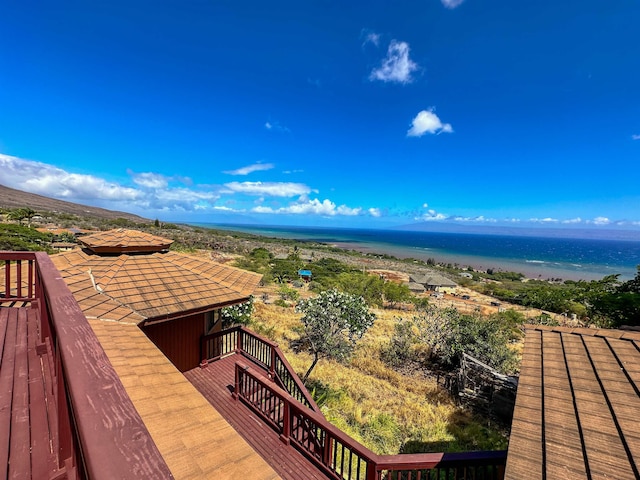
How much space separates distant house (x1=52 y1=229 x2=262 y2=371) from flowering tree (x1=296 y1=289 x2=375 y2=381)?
6.40 feet

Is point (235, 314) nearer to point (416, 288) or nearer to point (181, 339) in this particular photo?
point (181, 339)

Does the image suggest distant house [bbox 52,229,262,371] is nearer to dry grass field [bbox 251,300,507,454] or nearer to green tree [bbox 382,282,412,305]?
dry grass field [bbox 251,300,507,454]

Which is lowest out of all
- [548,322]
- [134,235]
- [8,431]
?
[548,322]

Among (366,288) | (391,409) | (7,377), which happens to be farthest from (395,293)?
(7,377)

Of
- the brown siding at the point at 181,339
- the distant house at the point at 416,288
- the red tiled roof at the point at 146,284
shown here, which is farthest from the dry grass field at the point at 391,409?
the distant house at the point at 416,288

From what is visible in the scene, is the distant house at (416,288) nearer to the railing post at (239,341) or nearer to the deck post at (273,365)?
the railing post at (239,341)

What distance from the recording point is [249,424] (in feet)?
14.8

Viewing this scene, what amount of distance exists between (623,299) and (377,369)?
958 centimetres

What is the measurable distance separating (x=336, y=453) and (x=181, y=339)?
367 centimetres

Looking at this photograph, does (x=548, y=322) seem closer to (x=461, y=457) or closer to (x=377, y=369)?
(x=377, y=369)

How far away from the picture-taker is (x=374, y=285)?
80.6ft

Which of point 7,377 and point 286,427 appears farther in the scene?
point 286,427

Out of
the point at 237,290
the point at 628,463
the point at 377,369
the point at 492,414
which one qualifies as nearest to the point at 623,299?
the point at 492,414

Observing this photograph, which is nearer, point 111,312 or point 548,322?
point 111,312
